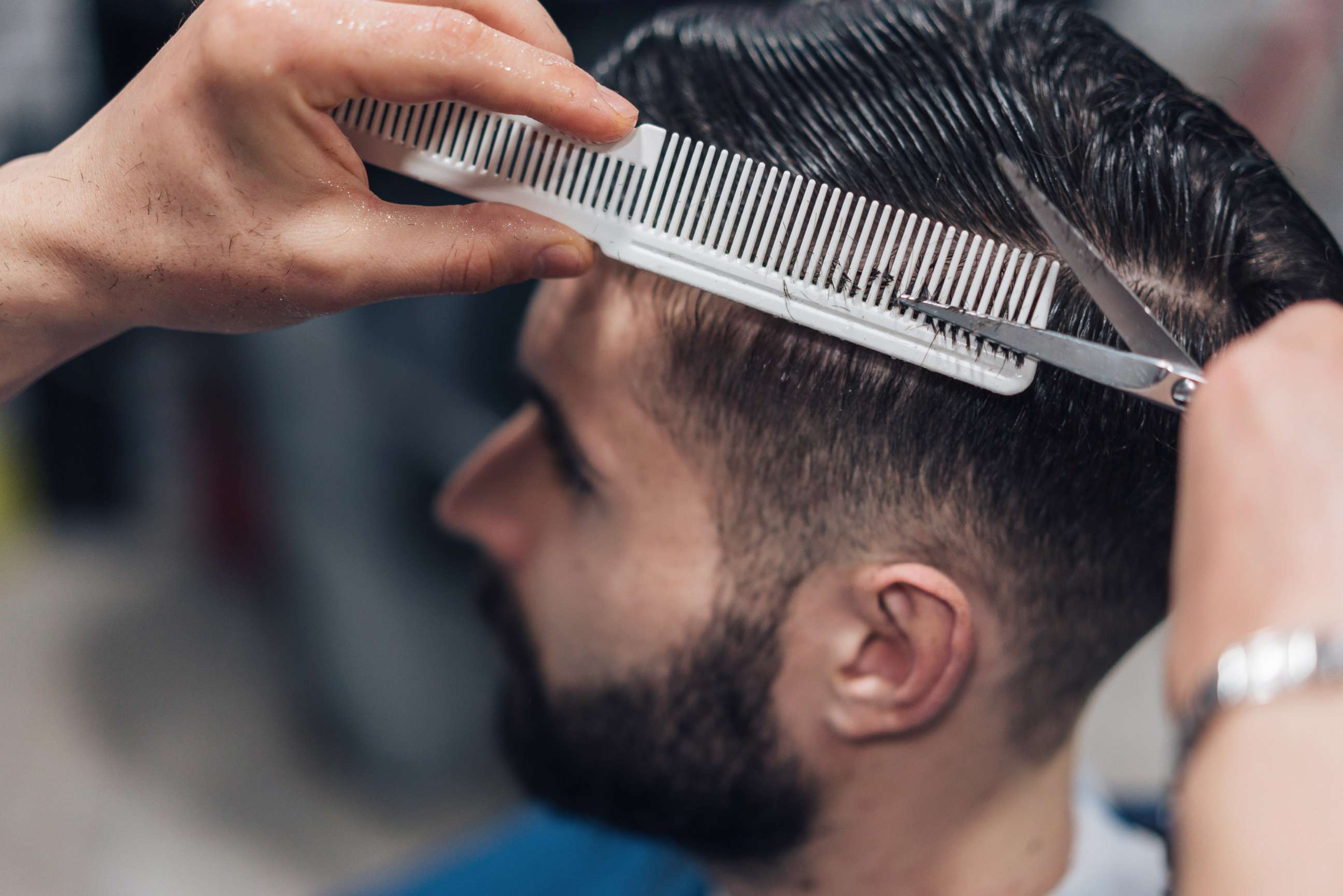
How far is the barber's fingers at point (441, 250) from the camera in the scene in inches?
25.8

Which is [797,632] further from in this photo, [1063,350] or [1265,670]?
[1265,670]

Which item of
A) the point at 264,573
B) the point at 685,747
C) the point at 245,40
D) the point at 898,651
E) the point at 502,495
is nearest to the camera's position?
the point at 245,40

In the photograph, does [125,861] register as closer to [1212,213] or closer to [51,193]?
[51,193]

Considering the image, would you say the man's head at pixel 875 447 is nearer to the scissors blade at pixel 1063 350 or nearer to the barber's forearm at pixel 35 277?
the scissors blade at pixel 1063 350

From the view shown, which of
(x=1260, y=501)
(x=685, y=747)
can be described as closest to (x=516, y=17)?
(x=1260, y=501)

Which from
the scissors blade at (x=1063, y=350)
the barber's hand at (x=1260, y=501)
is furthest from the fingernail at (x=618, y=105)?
the barber's hand at (x=1260, y=501)

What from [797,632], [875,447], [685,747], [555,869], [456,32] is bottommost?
[555,869]

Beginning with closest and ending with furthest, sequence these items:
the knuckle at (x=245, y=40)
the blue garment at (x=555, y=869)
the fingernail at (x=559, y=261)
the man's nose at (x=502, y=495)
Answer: the knuckle at (x=245, y=40) < the fingernail at (x=559, y=261) < the man's nose at (x=502, y=495) < the blue garment at (x=555, y=869)

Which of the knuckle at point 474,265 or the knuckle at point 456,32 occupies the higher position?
the knuckle at point 456,32

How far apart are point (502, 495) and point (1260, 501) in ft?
2.45

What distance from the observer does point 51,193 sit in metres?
0.72

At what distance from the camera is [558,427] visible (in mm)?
938

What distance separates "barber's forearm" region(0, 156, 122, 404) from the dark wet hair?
434mm

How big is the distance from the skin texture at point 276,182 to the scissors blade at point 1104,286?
284mm
